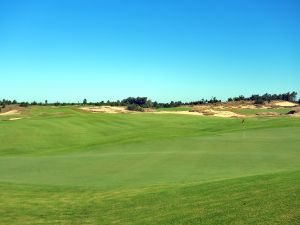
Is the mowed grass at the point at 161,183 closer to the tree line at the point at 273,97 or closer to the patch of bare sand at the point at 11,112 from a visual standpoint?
the patch of bare sand at the point at 11,112

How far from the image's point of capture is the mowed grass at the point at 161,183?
499 inches

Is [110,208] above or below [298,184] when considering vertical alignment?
below

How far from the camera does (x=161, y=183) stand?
1919 cm

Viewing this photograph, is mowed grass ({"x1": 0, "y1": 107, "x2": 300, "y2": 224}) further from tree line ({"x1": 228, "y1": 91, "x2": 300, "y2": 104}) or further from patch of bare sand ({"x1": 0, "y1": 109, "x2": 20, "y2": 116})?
tree line ({"x1": 228, "y1": 91, "x2": 300, "y2": 104})

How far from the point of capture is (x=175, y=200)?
1505 centimetres

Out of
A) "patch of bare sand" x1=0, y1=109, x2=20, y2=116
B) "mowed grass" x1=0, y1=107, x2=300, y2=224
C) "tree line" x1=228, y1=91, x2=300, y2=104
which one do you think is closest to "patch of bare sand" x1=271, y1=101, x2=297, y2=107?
"tree line" x1=228, y1=91, x2=300, y2=104

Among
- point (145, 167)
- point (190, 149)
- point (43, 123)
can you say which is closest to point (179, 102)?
point (43, 123)

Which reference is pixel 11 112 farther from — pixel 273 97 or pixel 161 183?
pixel 273 97

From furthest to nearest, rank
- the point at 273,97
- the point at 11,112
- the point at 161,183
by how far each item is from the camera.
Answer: the point at 273,97, the point at 11,112, the point at 161,183

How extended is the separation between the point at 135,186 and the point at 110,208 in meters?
3.69

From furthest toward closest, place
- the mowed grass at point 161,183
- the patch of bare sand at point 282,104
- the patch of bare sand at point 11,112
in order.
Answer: the patch of bare sand at point 282,104 → the patch of bare sand at point 11,112 → the mowed grass at point 161,183

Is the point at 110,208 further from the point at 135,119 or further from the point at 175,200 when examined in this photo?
the point at 135,119

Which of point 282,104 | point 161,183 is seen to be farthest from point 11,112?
point 282,104

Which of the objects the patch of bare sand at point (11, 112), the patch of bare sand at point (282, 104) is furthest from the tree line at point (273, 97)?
the patch of bare sand at point (11, 112)
